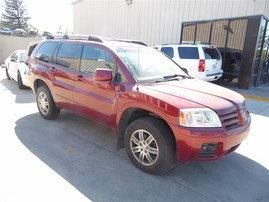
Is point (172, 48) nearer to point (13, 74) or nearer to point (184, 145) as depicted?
point (13, 74)

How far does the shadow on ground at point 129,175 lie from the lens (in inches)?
104

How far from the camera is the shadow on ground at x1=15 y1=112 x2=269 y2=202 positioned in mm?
2650

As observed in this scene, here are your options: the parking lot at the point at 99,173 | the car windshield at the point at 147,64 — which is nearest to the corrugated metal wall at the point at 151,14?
the parking lot at the point at 99,173

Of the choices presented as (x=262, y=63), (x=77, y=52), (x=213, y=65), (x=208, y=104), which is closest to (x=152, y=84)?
(x=208, y=104)

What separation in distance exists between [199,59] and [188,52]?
663mm

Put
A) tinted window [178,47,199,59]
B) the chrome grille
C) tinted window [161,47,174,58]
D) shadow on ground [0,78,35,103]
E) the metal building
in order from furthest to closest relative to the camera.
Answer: the metal building
tinted window [161,47,174,58]
tinted window [178,47,199,59]
shadow on ground [0,78,35,103]
the chrome grille

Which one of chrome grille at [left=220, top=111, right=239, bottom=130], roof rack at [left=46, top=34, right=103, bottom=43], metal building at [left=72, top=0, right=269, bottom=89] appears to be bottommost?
chrome grille at [left=220, top=111, right=239, bottom=130]

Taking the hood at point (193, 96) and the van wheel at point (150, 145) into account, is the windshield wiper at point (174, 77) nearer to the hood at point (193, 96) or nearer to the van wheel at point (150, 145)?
the hood at point (193, 96)

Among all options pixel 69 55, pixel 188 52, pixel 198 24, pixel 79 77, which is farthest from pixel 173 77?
pixel 198 24

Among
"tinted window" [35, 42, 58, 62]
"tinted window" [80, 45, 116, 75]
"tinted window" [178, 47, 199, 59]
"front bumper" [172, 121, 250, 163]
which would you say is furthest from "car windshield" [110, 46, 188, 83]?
"tinted window" [178, 47, 199, 59]

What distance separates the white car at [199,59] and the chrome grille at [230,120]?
6.23m

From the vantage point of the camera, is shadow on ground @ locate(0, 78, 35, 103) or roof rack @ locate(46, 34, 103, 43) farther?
shadow on ground @ locate(0, 78, 35, 103)

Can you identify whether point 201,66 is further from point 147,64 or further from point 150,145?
point 150,145

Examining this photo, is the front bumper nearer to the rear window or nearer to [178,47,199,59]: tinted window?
[178,47,199,59]: tinted window
